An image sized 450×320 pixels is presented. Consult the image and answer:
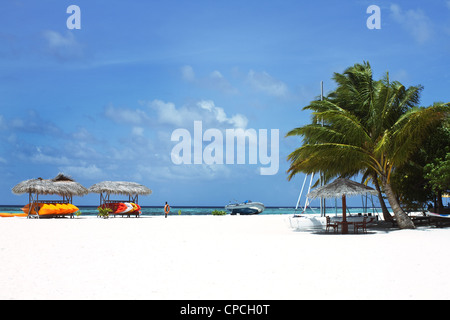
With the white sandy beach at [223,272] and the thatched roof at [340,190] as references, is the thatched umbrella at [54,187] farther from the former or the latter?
the thatched roof at [340,190]

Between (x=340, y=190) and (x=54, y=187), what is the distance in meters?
20.7

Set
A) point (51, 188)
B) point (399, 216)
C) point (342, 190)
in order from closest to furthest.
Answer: point (342, 190), point (399, 216), point (51, 188)

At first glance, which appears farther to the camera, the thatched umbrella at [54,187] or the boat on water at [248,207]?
the boat on water at [248,207]

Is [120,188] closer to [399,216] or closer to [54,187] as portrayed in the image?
[54,187]

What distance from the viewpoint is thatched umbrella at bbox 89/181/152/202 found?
31859 millimetres

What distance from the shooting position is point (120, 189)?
32.2m

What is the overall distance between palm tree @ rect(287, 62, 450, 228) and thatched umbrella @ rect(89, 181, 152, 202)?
16323 millimetres

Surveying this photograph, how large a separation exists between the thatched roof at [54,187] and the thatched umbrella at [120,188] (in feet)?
3.19

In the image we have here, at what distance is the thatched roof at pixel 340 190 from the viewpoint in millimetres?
16281

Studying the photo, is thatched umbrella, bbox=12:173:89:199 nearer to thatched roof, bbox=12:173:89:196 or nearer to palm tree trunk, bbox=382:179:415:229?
thatched roof, bbox=12:173:89:196

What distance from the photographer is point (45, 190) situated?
28688 millimetres

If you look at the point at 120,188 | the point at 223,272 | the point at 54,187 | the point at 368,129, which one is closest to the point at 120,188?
the point at 120,188

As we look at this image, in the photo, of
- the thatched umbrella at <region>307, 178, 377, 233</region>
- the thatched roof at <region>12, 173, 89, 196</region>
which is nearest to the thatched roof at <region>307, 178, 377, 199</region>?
the thatched umbrella at <region>307, 178, 377, 233</region>

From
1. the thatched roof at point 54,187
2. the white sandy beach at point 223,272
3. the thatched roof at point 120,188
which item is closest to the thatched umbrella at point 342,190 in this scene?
the white sandy beach at point 223,272
